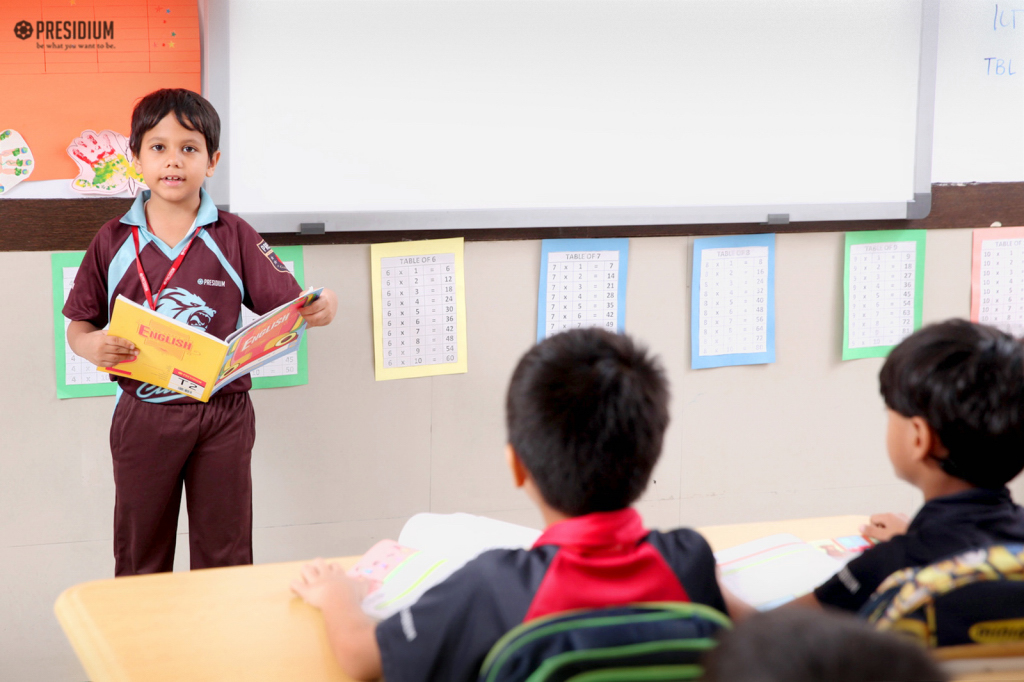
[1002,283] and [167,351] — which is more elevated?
[1002,283]

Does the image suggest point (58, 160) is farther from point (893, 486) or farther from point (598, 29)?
point (893, 486)

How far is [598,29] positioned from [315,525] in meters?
1.35

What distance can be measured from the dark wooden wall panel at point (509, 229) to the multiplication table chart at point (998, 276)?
4cm

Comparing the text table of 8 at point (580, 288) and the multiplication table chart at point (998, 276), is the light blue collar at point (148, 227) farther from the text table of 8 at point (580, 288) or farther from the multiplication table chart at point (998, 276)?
the multiplication table chart at point (998, 276)

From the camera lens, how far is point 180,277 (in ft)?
4.97

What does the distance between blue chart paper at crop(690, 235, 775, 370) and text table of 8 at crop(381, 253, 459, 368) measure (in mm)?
636

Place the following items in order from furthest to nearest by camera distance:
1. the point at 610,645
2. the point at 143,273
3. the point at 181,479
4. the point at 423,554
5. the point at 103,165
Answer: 1. the point at 103,165
2. the point at 181,479
3. the point at 143,273
4. the point at 423,554
5. the point at 610,645

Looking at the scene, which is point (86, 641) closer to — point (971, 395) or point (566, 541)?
point (566, 541)

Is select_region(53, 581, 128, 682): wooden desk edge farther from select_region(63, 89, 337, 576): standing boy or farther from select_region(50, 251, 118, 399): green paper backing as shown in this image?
select_region(50, 251, 118, 399): green paper backing

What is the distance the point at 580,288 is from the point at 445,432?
19.0 inches

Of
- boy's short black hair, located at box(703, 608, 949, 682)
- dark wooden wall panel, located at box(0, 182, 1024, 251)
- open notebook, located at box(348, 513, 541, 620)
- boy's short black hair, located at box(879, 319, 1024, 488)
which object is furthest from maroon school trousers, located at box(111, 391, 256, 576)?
boy's short black hair, located at box(703, 608, 949, 682)

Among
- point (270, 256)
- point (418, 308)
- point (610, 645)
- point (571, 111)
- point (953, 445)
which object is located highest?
point (571, 111)

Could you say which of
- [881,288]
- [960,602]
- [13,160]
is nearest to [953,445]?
[960,602]

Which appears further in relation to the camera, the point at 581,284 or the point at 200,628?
the point at 581,284
